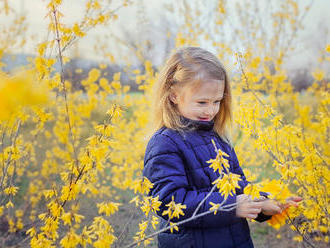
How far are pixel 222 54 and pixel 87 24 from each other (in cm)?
298

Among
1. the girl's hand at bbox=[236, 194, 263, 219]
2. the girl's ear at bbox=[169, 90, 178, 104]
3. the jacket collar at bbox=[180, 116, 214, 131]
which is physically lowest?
the girl's hand at bbox=[236, 194, 263, 219]

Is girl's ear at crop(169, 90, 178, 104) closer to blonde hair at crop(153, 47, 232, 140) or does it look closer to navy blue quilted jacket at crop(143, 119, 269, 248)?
blonde hair at crop(153, 47, 232, 140)

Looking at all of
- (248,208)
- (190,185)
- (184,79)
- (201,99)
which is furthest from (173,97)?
(248,208)

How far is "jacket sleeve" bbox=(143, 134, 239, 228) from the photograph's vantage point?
1.40 meters

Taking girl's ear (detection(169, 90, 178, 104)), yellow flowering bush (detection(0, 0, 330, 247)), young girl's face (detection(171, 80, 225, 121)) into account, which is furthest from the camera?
girl's ear (detection(169, 90, 178, 104))

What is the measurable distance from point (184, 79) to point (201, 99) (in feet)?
0.63

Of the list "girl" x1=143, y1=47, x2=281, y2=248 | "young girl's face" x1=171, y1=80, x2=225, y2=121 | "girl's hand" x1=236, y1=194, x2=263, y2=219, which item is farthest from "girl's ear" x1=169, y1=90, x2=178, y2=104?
"girl's hand" x1=236, y1=194, x2=263, y2=219

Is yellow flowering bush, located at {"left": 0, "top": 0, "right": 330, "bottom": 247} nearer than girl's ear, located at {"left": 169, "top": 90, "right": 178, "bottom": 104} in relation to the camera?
Yes

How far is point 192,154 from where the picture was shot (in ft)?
5.22

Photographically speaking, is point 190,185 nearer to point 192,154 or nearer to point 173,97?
point 192,154

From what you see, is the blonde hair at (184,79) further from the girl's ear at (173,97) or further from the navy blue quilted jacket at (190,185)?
the navy blue quilted jacket at (190,185)

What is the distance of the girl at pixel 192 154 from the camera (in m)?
1.42

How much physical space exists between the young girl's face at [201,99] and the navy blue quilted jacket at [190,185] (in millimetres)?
47

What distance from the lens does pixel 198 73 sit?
175 centimetres
